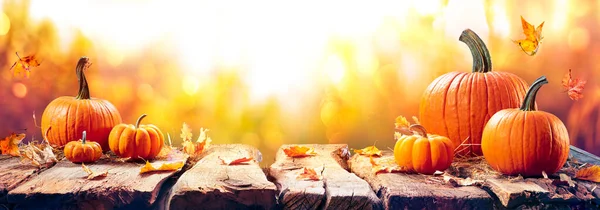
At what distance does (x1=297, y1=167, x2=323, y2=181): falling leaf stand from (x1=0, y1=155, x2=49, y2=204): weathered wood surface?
3.42 ft

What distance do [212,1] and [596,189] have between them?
2026 millimetres

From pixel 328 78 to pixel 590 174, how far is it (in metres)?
1.40

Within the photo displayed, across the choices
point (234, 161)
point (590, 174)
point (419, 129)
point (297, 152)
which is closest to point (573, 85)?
point (590, 174)

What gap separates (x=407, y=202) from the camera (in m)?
2.10

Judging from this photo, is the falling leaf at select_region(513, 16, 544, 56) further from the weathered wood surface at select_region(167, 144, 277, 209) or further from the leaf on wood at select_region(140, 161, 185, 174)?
the leaf on wood at select_region(140, 161, 185, 174)

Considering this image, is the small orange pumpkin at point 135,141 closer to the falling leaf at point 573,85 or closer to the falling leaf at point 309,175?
the falling leaf at point 309,175

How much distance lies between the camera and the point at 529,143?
2.38m

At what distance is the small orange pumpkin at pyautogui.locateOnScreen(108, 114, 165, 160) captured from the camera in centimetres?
265

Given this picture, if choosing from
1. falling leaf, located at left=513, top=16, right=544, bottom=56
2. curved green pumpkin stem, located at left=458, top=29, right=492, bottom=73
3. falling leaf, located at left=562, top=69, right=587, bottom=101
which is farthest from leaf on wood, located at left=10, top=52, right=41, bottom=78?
falling leaf, located at left=562, top=69, right=587, bottom=101

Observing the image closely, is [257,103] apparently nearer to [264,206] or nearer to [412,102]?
[412,102]

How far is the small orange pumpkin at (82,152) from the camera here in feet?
8.43

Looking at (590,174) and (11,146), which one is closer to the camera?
(590,174)

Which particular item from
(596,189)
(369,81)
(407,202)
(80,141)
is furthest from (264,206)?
(369,81)

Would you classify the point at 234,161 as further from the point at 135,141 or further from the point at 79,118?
the point at 79,118
